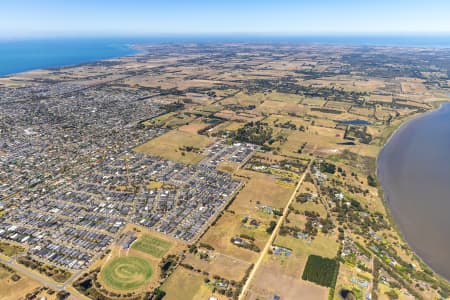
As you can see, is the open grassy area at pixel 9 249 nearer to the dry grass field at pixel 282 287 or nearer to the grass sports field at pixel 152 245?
the grass sports field at pixel 152 245

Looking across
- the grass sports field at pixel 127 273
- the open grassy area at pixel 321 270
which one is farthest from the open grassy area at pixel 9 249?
the open grassy area at pixel 321 270

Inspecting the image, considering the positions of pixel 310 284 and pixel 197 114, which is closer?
pixel 310 284

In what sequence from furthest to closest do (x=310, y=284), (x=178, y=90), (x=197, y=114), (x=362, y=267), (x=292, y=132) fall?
1. (x=178, y=90)
2. (x=197, y=114)
3. (x=292, y=132)
4. (x=362, y=267)
5. (x=310, y=284)

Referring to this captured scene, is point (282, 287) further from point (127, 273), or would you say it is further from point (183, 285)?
point (127, 273)

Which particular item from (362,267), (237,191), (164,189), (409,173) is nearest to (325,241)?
(362,267)

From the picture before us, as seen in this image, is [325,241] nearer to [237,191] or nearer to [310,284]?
[310,284]

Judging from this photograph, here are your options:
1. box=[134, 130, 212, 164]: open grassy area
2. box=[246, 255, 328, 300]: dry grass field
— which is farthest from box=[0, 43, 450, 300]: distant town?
box=[134, 130, 212, 164]: open grassy area
